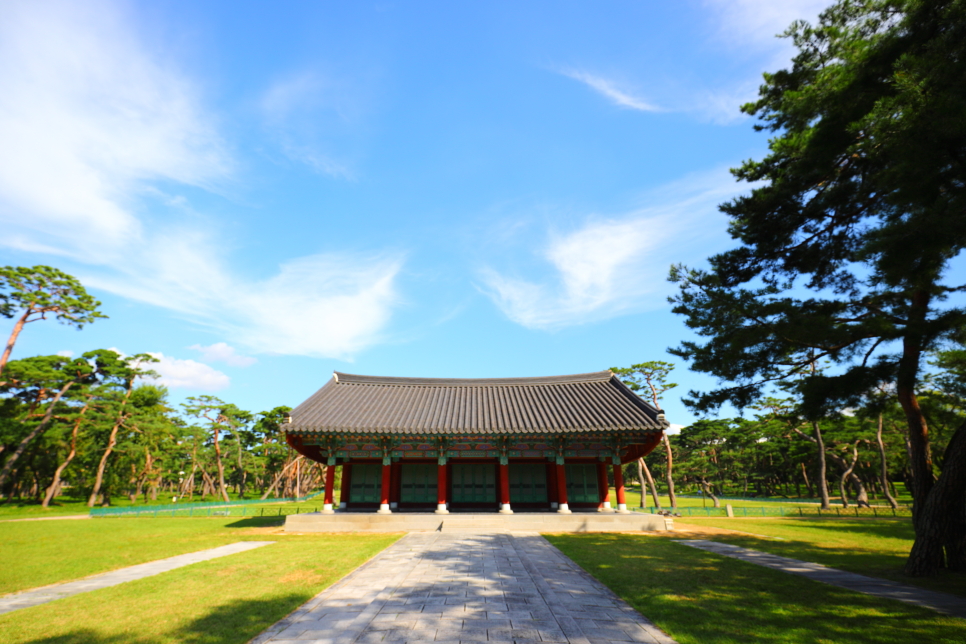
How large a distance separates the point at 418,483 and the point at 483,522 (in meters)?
4.20

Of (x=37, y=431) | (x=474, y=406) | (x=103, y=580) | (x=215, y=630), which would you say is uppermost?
(x=474, y=406)

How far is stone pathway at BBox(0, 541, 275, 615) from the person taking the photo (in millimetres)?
6684

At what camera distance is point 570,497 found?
703 inches

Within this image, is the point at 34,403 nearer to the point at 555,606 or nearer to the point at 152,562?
the point at 152,562

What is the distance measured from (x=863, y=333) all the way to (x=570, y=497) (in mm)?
13021

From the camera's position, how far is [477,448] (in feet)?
56.7

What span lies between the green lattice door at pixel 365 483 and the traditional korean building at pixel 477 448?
0.14 ft

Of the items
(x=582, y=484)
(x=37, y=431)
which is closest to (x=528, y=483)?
(x=582, y=484)

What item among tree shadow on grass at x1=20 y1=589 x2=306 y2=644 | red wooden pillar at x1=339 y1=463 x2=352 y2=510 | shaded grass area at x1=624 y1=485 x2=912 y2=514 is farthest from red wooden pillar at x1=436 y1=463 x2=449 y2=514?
shaded grass area at x1=624 y1=485 x2=912 y2=514

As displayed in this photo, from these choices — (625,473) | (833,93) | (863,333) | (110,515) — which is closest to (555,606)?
(863,333)

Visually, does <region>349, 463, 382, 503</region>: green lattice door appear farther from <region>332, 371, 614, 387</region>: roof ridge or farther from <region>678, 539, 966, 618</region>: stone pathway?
<region>678, 539, 966, 618</region>: stone pathway

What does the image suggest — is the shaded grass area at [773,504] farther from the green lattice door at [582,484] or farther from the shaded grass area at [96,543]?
the shaded grass area at [96,543]

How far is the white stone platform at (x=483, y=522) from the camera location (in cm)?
1527

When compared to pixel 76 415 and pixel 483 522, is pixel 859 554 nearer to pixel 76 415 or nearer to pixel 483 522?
pixel 483 522
